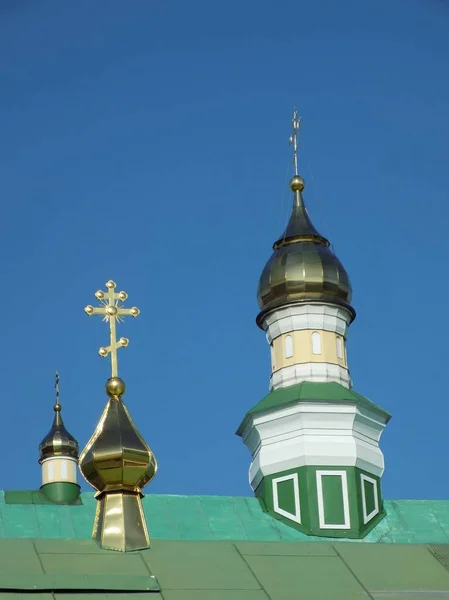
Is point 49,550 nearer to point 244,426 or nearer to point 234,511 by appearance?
point 234,511

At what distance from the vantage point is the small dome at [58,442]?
36344 mm

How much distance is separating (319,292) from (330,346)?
837 mm

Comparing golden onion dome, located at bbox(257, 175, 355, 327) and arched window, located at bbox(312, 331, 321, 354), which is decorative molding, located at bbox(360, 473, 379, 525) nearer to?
arched window, located at bbox(312, 331, 321, 354)

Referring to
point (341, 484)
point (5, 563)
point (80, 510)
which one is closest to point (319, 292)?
point (341, 484)

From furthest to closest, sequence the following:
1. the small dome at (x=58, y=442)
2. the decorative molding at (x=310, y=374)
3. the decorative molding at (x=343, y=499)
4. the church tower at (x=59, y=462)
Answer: the small dome at (x=58, y=442) → the church tower at (x=59, y=462) → the decorative molding at (x=310, y=374) → the decorative molding at (x=343, y=499)

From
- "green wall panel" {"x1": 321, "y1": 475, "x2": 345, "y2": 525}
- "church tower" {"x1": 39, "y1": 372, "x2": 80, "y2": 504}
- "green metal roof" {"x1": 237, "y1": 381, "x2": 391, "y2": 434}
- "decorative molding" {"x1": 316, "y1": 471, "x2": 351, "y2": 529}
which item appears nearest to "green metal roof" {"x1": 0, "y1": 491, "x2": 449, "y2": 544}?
"decorative molding" {"x1": 316, "y1": 471, "x2": 351, "y2": 529}

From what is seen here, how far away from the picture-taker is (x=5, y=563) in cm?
2033

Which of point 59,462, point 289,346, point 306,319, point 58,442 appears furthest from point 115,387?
point 58,442

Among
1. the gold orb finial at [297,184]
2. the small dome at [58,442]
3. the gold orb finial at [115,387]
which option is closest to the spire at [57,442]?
the small dome at [58,442]

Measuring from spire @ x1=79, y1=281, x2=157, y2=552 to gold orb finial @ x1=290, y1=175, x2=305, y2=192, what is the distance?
7.95 meters

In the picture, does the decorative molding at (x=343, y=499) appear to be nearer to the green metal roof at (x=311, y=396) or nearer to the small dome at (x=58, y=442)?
the green metal roof at (x=311, y=396)

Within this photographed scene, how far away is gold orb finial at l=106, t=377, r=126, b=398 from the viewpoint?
21531mm

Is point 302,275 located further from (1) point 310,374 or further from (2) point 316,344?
(1) point 310,374

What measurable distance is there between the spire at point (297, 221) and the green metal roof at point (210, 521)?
439cm
